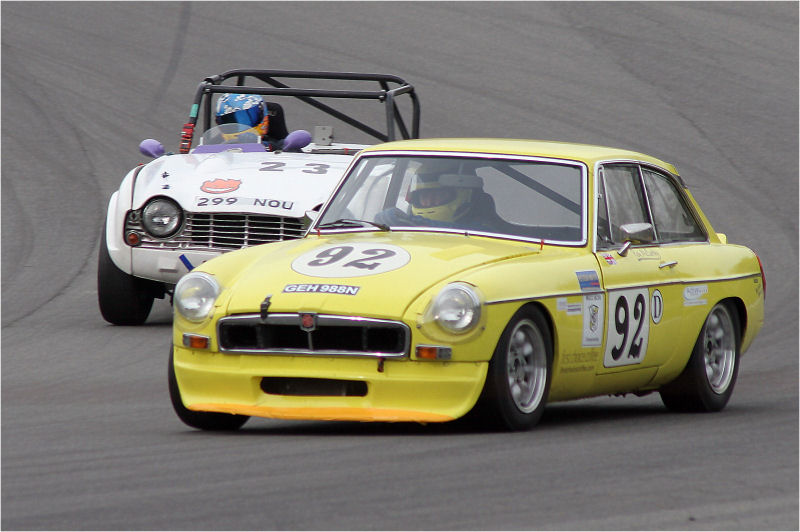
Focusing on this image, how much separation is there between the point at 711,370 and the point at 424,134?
11.6 metres

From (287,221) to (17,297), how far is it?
8.86 feet

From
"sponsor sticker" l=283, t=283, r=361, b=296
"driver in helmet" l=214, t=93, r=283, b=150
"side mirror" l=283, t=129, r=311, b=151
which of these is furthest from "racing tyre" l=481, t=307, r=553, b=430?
"driver in helmet" l=214, t=93, r=283, b=150

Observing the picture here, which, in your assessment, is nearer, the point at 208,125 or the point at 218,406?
the point at 218,406

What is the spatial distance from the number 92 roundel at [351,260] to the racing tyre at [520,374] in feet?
1.88

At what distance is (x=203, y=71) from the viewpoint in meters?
22.9

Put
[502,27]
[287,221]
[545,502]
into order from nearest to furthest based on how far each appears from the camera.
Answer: [545,502], [287,221], [502,27]

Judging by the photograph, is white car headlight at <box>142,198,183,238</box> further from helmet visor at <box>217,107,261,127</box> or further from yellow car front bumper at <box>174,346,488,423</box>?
yellow car front bumper at <box>174,346,488,423</box>

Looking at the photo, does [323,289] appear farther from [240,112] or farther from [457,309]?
[240,112]

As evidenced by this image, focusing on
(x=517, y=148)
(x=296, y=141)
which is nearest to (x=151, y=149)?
(x=296, y=141)

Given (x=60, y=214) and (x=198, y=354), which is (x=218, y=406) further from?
(x=60, y=214)

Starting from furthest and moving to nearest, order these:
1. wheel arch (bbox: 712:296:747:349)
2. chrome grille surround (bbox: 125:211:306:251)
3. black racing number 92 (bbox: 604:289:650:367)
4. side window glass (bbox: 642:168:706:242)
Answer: chrome grille surround (bbox: 125:211:306:251) < wheel arch (bbox: 712:296:747:349) < side window glass (bbox: 642:168:706:242) < black racing number 92 (bbox: 604:289:650:367)

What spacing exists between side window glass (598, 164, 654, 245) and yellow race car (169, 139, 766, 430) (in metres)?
0.02

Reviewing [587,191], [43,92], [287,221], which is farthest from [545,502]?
[43,92]

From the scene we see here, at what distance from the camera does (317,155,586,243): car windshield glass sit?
7641 millimetres
